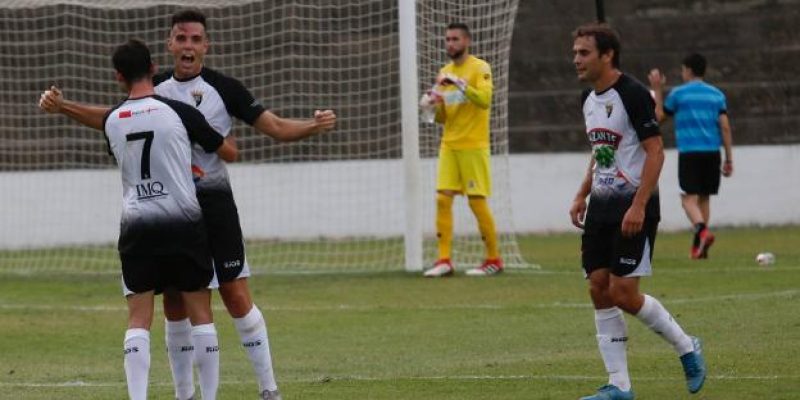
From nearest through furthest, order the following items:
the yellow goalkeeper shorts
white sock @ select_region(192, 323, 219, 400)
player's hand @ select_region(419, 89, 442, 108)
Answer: white sock @ select_region(192, 323, 219, 400) → player's hand @ select_region(419, 89, 442, 108) → the yellow goalkeeper shorts

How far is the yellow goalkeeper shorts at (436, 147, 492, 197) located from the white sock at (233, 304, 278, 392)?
23.8ft

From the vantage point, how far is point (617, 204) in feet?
27.2

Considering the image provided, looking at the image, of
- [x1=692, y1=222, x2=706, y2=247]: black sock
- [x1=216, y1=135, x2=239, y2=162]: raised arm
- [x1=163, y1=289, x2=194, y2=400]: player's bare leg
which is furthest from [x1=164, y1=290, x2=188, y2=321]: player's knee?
[x1=692, y1=222, x2=706, y2=247]: black sock

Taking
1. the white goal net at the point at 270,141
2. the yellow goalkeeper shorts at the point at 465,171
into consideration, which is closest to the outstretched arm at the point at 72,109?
the yellow goalkeeper shorts at the point at 465,171

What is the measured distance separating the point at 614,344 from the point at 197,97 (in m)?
2.53

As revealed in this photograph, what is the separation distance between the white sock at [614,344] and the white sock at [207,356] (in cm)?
203

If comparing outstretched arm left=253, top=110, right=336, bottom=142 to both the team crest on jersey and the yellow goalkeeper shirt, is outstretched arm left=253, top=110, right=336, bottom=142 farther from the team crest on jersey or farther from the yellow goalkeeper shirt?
the yellow goalkeeper shirt

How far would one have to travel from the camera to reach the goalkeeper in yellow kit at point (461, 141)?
1516 cm

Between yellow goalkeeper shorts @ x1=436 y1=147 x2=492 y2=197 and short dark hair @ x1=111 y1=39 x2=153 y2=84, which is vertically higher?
short dark hair @ x1=111 y1=39 x2=153 y2=84

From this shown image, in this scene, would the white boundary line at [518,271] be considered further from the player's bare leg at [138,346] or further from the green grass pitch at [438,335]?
the player's bare leg at [138,346]

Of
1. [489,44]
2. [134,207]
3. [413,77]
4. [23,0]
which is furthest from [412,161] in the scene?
[134,207]

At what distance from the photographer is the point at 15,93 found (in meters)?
20.2

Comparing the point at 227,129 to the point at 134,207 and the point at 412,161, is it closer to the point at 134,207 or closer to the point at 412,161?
the point at 134,207

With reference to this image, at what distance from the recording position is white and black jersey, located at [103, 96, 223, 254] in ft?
24.6
